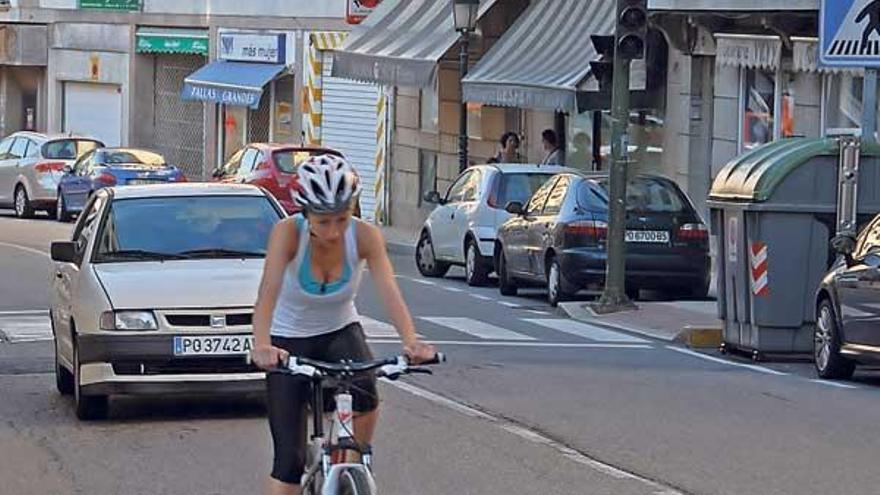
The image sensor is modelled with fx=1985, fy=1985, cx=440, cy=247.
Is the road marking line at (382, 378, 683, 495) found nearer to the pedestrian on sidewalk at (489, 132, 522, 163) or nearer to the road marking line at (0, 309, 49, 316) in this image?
the road marking line at (0, 309, 49, 316)

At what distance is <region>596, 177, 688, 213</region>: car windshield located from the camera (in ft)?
74.4

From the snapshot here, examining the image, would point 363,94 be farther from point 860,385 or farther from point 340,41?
point 860,385

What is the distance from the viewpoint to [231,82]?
46.3 meters

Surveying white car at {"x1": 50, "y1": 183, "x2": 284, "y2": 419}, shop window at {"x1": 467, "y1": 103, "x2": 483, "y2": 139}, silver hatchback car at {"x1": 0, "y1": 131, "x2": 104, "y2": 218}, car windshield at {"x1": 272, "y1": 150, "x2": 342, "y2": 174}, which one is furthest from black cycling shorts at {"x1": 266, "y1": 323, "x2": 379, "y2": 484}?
silver hatchback car at {"x1": 0, "y1": 131, "x2": 104, "y2": 218}

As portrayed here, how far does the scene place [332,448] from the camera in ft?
22.7

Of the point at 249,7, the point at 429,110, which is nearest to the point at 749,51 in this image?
the point at 429,110

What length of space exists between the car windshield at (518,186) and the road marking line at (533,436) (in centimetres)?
1077

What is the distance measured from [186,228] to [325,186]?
6.40m

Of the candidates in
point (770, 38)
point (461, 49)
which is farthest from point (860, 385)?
point (461, 49)

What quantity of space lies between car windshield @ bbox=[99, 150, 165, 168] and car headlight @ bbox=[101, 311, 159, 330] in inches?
1068

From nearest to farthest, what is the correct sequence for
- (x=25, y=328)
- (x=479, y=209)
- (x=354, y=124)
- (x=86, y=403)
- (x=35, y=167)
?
(x=86, y=403) → (x=25, y=328) → (x=479, y=209) → (x=35, y=167) → (x=354, y=124)

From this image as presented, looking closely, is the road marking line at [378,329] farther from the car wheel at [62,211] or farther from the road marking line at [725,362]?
the car wheel at [62,211]

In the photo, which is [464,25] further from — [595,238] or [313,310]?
[313,310]

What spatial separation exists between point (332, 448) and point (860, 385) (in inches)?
373
